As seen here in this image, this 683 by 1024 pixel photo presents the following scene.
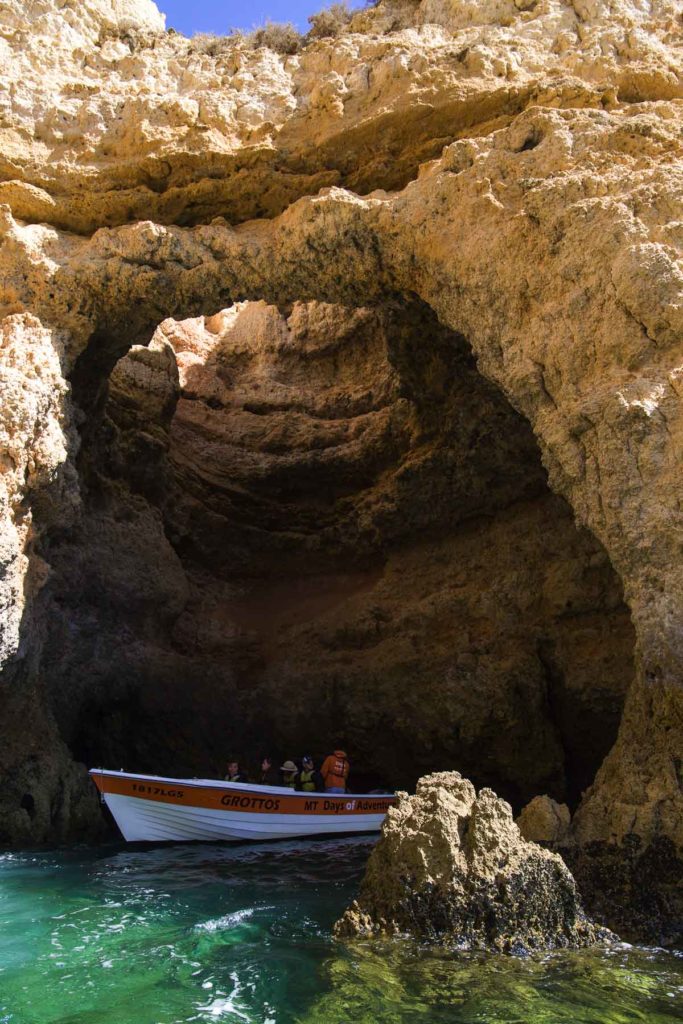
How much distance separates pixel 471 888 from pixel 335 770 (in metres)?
6.23

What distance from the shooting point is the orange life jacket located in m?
12.2

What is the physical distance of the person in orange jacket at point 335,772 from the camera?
39.8 ft

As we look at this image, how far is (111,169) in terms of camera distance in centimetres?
1015

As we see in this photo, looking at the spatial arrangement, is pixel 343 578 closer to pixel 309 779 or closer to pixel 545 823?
pixel 309 779

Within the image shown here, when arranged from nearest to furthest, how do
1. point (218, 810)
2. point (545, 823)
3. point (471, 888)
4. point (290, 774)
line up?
point (471, 888), point (545, 823), point (218, 810), point (290, 774)

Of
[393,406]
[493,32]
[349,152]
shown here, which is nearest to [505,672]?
[393,406]

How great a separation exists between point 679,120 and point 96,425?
7936 millimetres

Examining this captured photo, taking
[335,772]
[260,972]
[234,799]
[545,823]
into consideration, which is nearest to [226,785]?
[234,799]

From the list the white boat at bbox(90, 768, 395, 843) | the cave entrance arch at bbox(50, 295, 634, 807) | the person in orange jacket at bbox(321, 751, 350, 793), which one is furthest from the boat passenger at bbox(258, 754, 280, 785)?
the white boat at bbox(90, 768, 395, 843)

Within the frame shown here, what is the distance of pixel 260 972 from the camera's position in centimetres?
576

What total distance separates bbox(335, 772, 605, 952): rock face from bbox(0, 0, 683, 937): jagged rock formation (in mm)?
678

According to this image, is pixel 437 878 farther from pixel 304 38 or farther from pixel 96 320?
pixel 304 38

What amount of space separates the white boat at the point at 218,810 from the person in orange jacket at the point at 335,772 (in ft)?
1.86

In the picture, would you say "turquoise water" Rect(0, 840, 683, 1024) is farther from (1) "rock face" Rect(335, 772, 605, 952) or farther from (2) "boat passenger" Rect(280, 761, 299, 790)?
(2) "boat passenger" Rect(280, 761, 299, 790)
